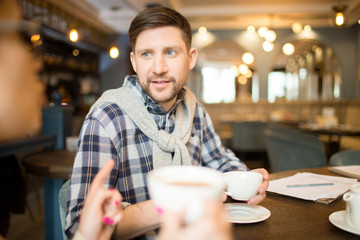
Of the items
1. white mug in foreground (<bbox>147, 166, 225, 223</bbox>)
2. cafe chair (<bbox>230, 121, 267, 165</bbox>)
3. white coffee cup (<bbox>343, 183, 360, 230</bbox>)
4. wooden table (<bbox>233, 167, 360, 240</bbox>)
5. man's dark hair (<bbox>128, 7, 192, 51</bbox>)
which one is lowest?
cafe chair (<bbox>230, 121, 267, 165</bbox>)

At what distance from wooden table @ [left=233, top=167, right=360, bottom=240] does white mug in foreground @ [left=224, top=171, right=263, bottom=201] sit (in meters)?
0.08

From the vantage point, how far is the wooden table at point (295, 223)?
824 mm

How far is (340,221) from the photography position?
89 cm

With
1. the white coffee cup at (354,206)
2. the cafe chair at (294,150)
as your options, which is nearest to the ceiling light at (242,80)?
the cafe chair at (294,150)

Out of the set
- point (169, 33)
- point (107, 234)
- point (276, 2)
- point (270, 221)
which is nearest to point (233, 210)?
point (270, 221)

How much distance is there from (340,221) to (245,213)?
25 centimetres

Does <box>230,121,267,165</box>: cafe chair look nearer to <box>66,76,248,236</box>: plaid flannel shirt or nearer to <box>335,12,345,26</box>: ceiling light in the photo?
<box>335,12,345,26</box>: ceiling light

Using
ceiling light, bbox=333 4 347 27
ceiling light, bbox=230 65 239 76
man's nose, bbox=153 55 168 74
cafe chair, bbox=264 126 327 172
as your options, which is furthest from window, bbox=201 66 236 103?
man's nose, bbox=153 55 168 74

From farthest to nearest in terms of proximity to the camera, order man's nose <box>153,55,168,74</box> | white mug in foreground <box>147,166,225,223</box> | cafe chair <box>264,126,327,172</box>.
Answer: cafe chair <box>264,126,327,172</box>, man's nose <box>153,55,168,74</box>, white mug in foreground <box>147,166,225,223</box>

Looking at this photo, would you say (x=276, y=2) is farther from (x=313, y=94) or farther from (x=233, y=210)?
(x=233, y=210)

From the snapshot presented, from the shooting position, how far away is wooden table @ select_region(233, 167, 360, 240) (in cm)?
82

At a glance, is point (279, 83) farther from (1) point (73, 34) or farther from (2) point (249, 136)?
(1) point (73, 34)

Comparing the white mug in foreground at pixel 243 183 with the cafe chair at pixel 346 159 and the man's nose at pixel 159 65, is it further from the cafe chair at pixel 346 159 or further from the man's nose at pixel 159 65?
the cafe chair at pixel 346 159

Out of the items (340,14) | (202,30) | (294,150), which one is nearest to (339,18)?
(340,14)
